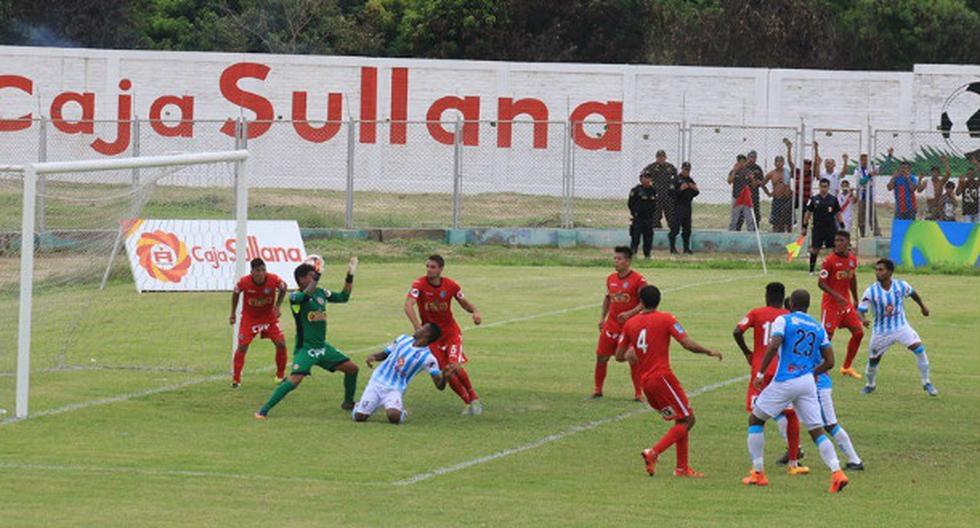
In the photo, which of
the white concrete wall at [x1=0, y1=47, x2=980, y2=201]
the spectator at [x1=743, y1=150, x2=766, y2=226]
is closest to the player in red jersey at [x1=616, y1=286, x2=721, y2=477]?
the spectator at [x1=743, y1=150, x2=766, y2=226]

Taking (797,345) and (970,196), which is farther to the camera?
(970,196)

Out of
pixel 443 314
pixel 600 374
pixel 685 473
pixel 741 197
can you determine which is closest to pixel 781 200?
pixel 741 197

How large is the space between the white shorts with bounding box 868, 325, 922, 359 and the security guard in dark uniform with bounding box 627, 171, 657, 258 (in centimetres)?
1512

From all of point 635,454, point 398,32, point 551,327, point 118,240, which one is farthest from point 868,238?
point 398,32

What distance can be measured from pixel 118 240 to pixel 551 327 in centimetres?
711

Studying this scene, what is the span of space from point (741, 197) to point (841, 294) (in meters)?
16.1

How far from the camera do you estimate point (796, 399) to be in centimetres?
1622

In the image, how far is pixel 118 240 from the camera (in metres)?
25.4

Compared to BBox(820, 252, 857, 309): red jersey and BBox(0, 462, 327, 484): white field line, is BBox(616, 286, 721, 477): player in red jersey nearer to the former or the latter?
BBox(0, 462, 327, 484): white field line

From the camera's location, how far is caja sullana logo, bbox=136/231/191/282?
30.6m

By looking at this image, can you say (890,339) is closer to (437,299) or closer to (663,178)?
(437,299)

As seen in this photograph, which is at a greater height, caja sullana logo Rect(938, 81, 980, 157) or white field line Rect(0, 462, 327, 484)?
caja sullana logo Rect(938, 81, 980, 157)

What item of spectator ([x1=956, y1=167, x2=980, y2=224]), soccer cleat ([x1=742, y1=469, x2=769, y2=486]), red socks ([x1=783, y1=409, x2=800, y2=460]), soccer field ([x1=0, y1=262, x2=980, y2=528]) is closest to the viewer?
soccer field ([x1=0, y1=262, x2=980, y2=528])

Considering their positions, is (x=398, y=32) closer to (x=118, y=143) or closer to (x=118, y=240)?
(x=118, y=143)
